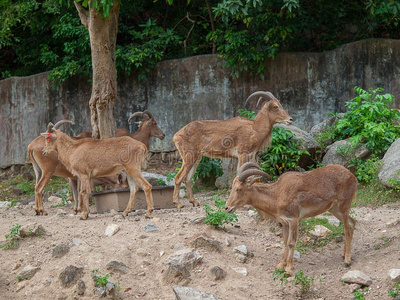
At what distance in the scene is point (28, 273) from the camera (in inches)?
377

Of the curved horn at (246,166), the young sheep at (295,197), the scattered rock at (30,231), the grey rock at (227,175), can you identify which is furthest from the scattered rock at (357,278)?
the grey rock at (227,175)

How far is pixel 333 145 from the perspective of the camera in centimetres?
1458

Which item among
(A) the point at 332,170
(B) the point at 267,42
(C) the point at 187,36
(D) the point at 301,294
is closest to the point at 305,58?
(B) the point at 267,42

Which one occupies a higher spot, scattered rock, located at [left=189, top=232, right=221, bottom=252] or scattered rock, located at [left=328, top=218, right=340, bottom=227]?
scattered rock, located at [left=189, top=232, right=221, bottom=252]

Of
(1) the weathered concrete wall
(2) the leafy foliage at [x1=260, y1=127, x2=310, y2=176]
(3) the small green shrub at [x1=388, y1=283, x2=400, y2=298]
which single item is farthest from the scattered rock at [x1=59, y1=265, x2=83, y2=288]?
(1) the weathered concrete wall

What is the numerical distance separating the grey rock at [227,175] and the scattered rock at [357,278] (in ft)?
19.0

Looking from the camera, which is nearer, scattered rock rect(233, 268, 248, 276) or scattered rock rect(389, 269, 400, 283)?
scattered rock rect(389, 269, 400, 283)

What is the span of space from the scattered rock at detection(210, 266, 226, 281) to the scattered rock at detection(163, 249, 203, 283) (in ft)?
1.03

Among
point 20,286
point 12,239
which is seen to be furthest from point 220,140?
point 20,286

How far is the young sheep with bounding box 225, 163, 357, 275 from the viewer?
8930 millimetres

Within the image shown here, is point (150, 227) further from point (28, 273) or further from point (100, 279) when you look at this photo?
point (28, 273)

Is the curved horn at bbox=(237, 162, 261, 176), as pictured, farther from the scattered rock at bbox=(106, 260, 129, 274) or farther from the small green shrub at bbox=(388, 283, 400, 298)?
the small green shrub at bbox=(388, 283, 400, 298)

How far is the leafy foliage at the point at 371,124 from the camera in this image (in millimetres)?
13906

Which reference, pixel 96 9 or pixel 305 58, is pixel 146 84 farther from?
pixel 96 9
